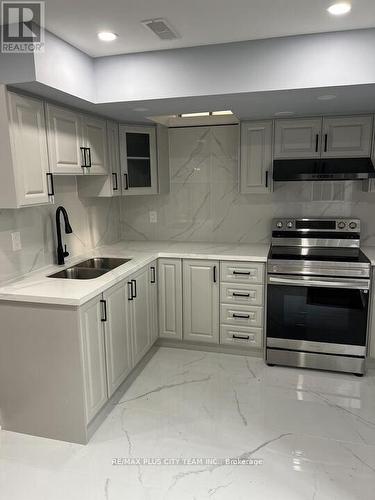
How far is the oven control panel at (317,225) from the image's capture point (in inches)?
131

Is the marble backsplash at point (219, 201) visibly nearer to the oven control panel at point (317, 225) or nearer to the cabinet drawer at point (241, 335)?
the oven control panel at point (317, 225)

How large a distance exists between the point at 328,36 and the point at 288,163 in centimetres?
116

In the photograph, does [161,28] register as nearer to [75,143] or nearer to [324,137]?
[75,143]

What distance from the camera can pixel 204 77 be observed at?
2338 millimetres

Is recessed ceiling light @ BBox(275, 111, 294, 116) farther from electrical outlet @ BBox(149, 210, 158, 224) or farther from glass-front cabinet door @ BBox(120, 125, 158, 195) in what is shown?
electrical outlet @ BBox(149, 210, 158, 224)

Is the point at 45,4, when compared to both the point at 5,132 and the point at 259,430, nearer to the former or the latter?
the point at 5,132

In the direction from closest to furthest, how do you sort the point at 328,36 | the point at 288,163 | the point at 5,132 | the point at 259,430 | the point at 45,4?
the point at 45,4 → the point at 5,132 → the point at 328,36 → the point at 259,430 → the point at 288,163

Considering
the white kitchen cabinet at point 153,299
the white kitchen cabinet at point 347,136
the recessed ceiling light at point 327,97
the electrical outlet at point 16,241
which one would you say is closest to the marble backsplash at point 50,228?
the electrical outlet at point 16,241

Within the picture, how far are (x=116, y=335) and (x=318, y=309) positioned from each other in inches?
61.8

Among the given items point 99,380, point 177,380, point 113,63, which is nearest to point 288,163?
point 113,63

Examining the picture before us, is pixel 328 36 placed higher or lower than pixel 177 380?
higher

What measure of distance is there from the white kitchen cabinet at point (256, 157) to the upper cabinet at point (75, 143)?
1.21 metres

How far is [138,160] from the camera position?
3.42 m

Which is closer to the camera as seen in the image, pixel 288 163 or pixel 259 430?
pixel 259 430
